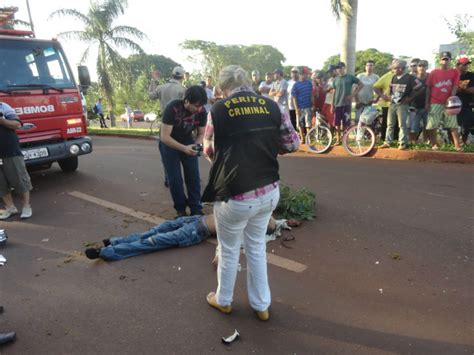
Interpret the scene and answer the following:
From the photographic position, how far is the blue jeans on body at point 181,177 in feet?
16.4

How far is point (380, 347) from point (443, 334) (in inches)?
19.2

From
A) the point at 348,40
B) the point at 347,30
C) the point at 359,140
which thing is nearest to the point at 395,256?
the point at 359,140

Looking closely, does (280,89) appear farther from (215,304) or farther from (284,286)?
(215,304)

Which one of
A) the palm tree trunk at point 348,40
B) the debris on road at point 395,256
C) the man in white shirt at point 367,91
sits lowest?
the debris on road at point 395,256

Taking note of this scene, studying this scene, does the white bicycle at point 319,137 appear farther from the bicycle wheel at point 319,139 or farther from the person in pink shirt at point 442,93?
the person in pink shirt at point 442,93

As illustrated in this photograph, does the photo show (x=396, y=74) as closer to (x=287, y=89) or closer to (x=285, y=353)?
(x=287, y=89)

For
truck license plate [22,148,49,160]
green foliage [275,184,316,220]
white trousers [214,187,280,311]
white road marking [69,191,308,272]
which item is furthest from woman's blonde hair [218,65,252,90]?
truck license plate [22,148,49,160]

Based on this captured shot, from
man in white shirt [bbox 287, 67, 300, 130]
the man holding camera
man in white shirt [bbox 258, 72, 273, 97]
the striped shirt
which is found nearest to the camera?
the man holding camera

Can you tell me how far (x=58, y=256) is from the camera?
4164 mm

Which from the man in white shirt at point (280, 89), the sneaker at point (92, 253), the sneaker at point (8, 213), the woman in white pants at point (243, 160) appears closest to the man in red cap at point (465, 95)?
the man in white shirt at point (280, 89)

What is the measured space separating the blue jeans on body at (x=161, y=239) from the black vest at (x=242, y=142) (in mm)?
1729

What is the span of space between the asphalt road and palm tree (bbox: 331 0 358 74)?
20.5 feet

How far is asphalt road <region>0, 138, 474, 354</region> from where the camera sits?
A: 2725 millimetres

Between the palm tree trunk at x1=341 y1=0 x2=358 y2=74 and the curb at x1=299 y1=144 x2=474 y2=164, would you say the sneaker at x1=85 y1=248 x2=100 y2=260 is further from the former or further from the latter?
the palm tree trunk at x1=341 y1=0 x2=358 y2=74
